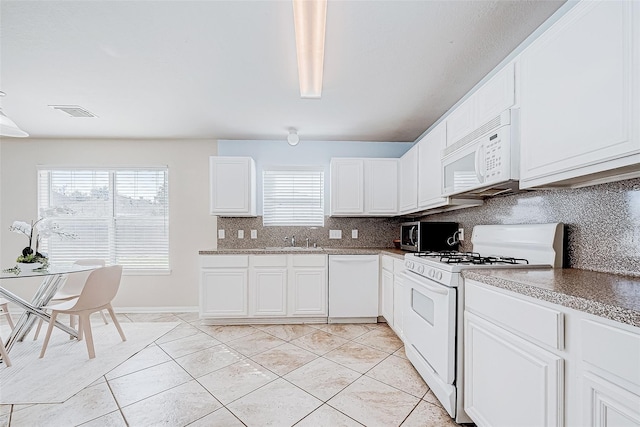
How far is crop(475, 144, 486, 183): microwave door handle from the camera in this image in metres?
1.93

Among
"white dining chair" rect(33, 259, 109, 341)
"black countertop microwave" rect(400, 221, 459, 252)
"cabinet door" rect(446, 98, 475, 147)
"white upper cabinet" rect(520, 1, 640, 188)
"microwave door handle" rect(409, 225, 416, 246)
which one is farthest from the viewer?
"white dining chair" rect(33, 259, 109, 341)

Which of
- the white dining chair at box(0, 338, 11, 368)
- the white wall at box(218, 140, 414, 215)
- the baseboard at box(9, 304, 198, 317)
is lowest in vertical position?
the baseboard at box(9, 304, 198, 317)

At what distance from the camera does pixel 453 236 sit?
9.99ft

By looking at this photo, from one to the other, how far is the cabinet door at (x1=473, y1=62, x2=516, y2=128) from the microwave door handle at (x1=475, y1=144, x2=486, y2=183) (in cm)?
19

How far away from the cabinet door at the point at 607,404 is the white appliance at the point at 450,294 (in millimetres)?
770

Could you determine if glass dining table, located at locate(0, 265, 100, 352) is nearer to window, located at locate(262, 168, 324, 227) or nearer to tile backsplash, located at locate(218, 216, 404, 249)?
tile backsplash, located at locate(218, 216, 404, 249)

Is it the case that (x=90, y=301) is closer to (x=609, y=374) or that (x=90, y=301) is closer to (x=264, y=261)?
(x=264, y=261)

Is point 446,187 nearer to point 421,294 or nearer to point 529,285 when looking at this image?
point 421,294

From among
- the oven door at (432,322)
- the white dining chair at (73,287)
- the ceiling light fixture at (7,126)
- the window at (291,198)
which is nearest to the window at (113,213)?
the white dining chair at (73,287)

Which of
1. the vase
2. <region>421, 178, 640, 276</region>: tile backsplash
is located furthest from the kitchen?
<region>421, 178, 640, 276</region>: tile backsplash

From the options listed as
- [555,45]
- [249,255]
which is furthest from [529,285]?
[249,255]

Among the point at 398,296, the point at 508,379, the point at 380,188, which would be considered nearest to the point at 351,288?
the point at 398,296

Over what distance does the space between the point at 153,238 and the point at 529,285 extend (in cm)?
442

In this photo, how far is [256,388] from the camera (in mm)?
2188
